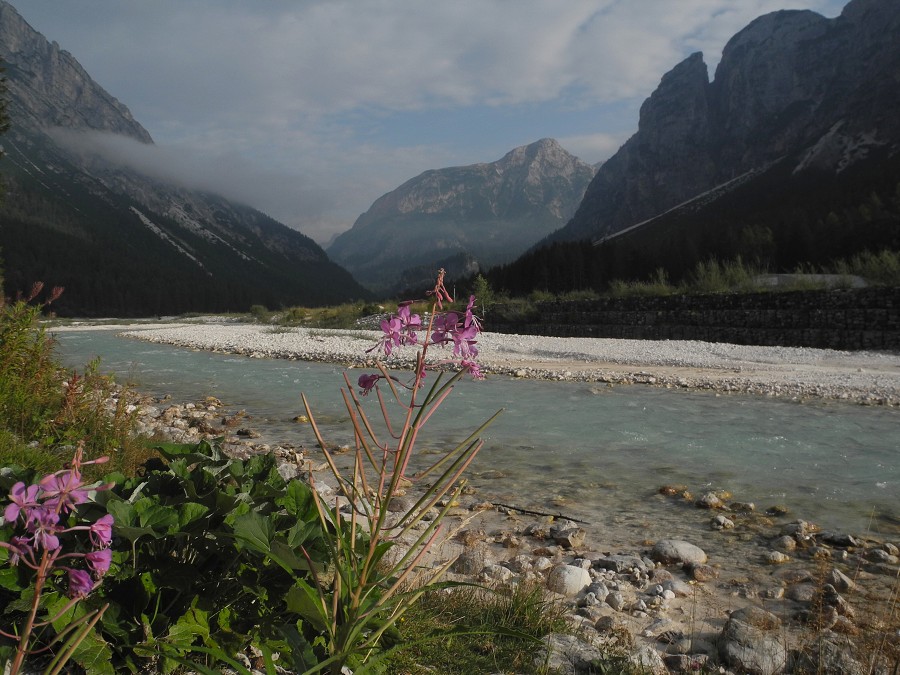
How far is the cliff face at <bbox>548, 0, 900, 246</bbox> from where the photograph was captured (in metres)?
94.1

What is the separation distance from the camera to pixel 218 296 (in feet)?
414

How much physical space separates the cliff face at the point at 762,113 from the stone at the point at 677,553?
4075 inches

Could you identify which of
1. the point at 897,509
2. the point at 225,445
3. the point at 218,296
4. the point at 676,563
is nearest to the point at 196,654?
the point at 676,563

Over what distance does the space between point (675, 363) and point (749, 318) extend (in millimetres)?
7791

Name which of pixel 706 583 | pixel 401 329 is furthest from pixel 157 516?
pixel 706 583

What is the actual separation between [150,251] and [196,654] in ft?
582

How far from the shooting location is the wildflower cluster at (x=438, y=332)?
5.27 feet

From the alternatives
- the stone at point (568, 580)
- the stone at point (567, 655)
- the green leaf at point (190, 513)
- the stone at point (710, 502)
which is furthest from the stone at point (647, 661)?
the stone at point (710, 502)

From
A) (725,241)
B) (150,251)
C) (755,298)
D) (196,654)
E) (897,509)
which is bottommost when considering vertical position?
(897,509)

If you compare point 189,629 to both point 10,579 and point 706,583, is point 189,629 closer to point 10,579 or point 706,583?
point 10,579

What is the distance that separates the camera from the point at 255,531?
1.86 meters

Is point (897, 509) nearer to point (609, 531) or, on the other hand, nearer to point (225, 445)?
point (609, 531)

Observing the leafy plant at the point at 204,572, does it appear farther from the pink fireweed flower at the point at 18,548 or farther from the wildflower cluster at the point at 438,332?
the wildflower cluster at the point at 438,332

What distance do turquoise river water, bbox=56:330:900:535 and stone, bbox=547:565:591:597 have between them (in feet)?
5.50
